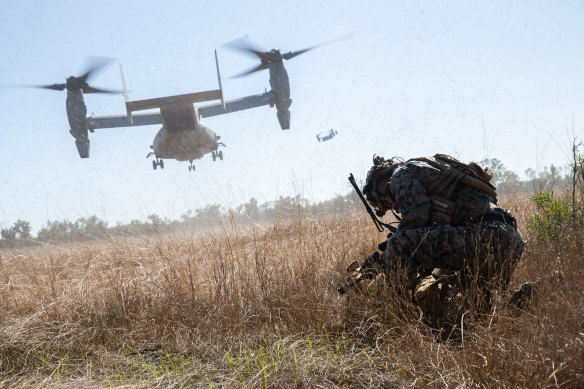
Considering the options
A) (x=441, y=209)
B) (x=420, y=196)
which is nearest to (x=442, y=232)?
(x=441, y=209)

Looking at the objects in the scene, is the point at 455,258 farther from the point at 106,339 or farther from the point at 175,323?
the point at 106,339

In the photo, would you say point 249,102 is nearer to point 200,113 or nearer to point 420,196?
point 200,113

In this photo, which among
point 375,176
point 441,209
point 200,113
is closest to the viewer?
point 441,209

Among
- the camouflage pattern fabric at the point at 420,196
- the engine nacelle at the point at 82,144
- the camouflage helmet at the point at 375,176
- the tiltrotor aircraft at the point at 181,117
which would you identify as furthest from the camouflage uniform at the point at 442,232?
the engine nacelle at the point at 82,144

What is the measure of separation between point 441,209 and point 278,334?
5.58 ft

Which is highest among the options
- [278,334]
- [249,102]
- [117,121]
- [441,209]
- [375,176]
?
[249,102]

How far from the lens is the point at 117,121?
1869 centimetres

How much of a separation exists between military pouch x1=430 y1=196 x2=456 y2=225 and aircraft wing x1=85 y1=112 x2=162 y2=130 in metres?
17.3

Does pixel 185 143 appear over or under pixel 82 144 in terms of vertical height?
under

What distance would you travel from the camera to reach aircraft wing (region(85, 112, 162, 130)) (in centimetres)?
1822

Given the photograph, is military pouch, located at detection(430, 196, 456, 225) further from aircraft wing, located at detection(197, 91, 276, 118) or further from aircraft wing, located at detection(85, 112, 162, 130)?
aircraft wing, located at detection(85, 112, 162, 130)

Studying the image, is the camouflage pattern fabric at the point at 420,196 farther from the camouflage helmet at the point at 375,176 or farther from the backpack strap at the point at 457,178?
the camouflage helmet at the point at 375,176

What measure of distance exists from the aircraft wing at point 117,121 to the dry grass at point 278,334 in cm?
1580

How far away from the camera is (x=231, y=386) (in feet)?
7.66
